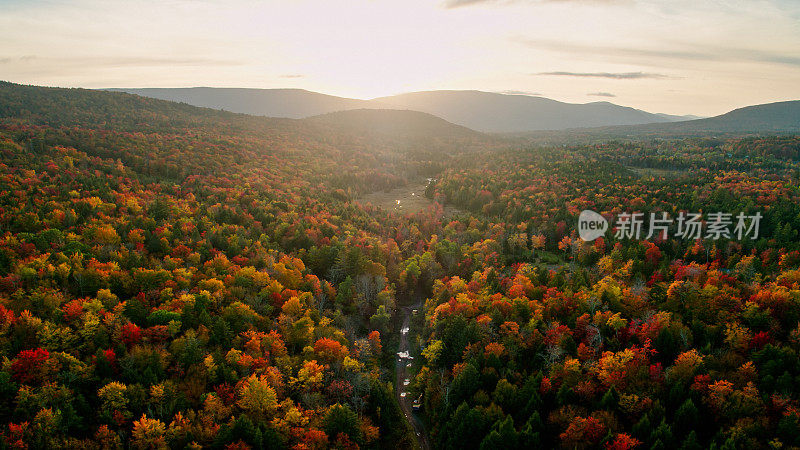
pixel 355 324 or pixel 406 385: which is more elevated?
pixel 355 324

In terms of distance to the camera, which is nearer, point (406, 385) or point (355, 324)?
point (406, 385)

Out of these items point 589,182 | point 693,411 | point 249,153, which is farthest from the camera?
point 249,153

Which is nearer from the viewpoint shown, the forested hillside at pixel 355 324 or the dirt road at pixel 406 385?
the forested hillside at pixel 355 324

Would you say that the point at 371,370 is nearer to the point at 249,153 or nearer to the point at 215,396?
the point at 215,396

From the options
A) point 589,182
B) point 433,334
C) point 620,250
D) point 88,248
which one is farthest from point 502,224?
point 88,248

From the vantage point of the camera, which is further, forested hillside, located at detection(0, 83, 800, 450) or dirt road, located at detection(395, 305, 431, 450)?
dirt road, located at detection(395, 305, 431, 450)

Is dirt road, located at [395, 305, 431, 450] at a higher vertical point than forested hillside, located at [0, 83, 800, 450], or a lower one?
lower

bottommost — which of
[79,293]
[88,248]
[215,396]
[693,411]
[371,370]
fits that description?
[371,370]

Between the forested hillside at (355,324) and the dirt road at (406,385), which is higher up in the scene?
the forested hillside at (355,324)
